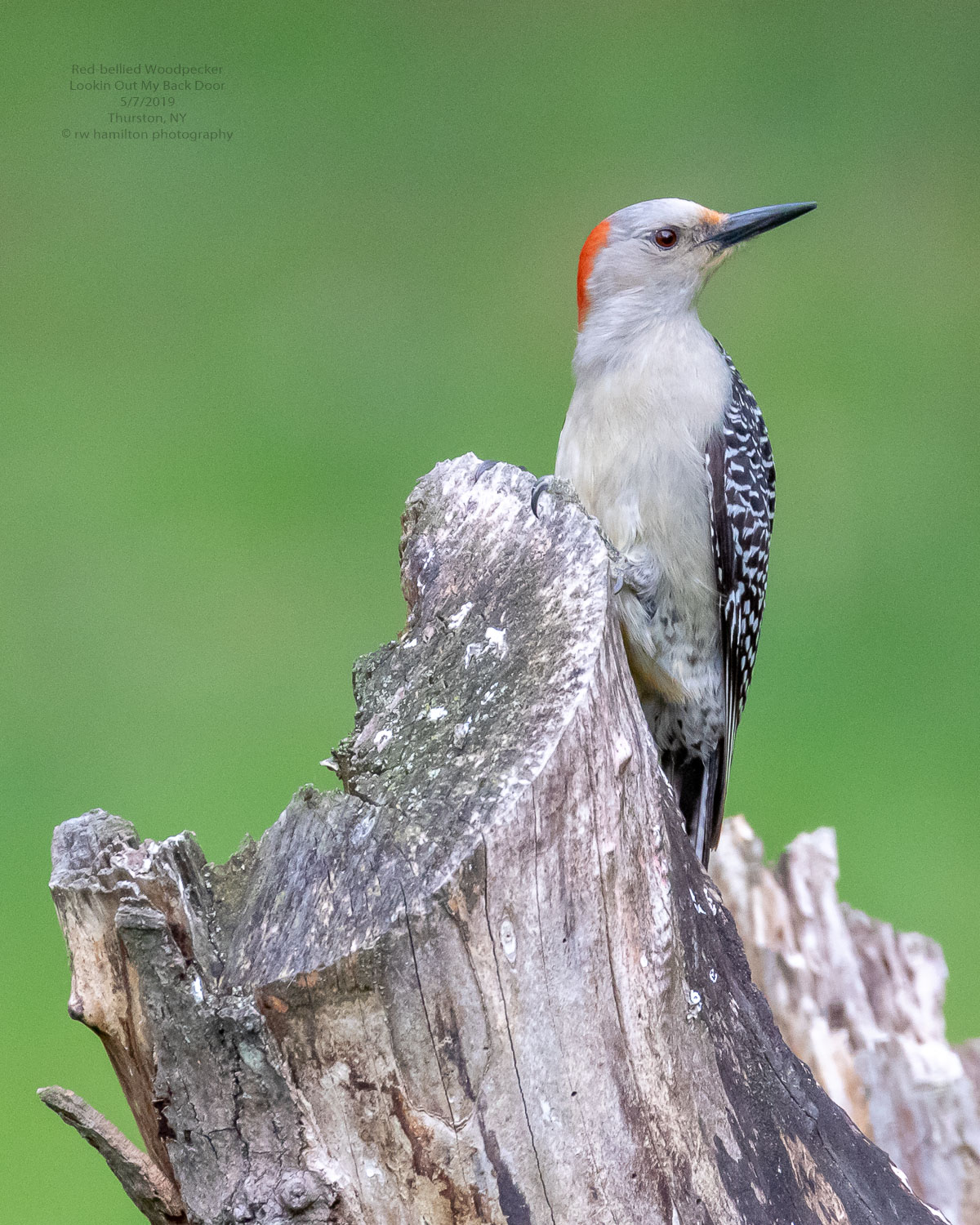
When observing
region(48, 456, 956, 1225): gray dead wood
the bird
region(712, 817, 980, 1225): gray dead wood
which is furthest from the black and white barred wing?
region(48, 456, 956, 1225): gray dead wood

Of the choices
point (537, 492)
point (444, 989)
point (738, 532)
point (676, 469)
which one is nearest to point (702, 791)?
point (738, 532)

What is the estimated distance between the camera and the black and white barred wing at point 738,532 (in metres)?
2.41

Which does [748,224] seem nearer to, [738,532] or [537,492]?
[738,532]

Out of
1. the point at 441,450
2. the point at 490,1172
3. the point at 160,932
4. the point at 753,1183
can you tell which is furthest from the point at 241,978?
the point at 441,450

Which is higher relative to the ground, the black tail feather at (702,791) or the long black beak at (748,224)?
the long black beak at (748,224)

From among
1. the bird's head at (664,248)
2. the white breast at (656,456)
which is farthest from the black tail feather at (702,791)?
the bird's head at (664,248)

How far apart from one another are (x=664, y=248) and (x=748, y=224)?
171 millimetres

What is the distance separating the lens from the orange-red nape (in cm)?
249

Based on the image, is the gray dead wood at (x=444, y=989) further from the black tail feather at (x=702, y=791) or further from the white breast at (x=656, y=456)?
the black tail feather at (x=702, y=791)

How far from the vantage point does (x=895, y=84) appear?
169 inches

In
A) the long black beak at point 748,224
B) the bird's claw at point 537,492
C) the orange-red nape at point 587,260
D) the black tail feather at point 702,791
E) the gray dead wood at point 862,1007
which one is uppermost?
the orange-red nape at point 587,260

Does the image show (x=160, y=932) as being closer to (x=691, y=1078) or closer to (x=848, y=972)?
(x=691, y=1078)

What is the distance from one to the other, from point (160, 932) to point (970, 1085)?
1.92m

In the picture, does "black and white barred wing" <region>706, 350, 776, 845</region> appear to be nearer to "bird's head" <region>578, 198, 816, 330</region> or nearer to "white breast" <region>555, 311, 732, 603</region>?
"white breast" <region>555, 311, 732, 603</region>
